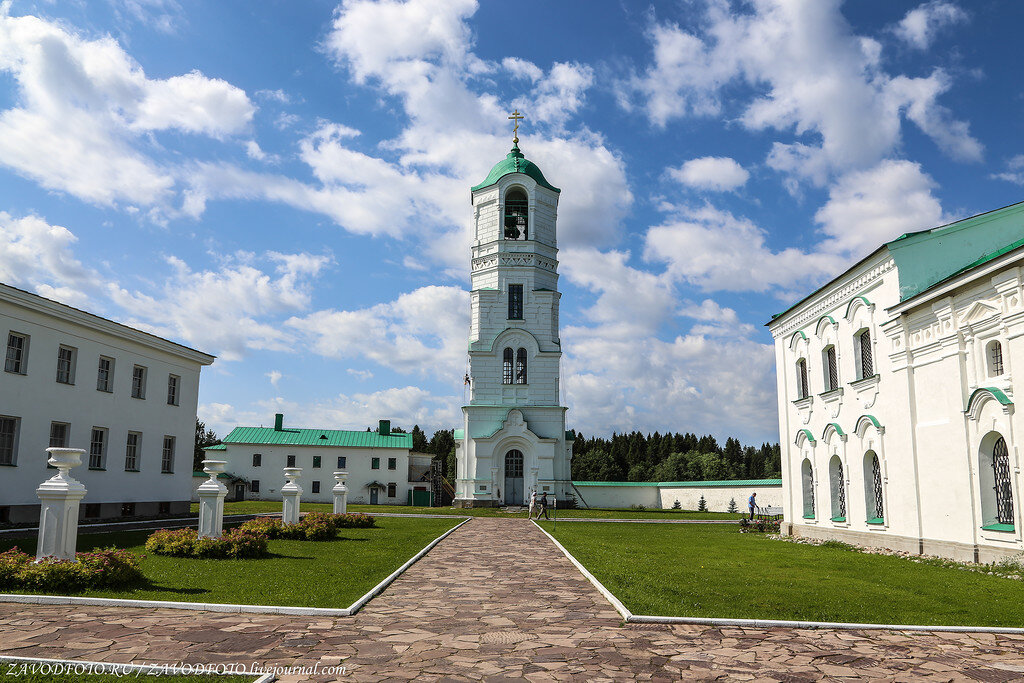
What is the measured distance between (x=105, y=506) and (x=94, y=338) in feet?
19.2

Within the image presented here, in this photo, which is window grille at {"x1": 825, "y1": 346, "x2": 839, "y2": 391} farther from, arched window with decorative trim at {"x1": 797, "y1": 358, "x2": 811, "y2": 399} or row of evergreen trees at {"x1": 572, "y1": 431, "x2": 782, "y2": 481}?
row of evergreen trees at {"x1": 572, "y1": 431, "x2": 782, "y2": 481}

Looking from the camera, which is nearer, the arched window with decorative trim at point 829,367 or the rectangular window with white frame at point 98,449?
the arched window with decorative trim at point 829,367

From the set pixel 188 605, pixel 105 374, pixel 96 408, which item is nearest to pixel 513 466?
pixel 105 374

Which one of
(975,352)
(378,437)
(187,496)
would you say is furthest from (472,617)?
(378,437)

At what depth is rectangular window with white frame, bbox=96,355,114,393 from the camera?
25.3 m

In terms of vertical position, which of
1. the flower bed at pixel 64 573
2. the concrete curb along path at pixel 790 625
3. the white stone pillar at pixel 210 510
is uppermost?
the white stone pillar at pixel 210 510

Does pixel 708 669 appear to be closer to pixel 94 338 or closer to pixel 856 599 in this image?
pixel 856 599

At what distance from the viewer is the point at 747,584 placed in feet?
38.5

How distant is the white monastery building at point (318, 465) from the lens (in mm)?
55469

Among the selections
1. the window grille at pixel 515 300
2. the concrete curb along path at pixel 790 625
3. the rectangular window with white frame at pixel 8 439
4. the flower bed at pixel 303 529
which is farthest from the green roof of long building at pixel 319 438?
the concrete curb along path at pixel 790 625

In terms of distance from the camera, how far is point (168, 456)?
29156 mm

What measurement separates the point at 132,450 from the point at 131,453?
114 mm

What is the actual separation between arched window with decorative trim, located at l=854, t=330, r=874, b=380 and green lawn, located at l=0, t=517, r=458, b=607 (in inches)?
473

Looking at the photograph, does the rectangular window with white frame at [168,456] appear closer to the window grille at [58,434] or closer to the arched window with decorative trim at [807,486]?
the window grille at [58,434]
